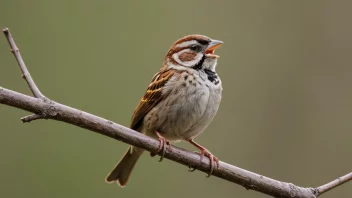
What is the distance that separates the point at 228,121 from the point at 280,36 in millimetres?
1589

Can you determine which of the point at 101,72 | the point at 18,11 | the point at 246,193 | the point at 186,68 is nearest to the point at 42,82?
the point at 101,72

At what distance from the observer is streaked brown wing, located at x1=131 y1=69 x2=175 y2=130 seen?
4.84 m

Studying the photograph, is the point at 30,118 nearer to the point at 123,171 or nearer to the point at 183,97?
the point at 183,97

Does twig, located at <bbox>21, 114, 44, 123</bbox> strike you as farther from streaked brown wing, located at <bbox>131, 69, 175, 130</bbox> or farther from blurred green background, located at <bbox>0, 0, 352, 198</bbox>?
blurred green background, located at <bbox>0, 0, 352, 198</bbox>

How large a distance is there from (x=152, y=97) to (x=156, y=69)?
12.0ft

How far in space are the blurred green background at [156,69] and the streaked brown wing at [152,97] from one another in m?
1.98

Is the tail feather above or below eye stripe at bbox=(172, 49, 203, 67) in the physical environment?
below

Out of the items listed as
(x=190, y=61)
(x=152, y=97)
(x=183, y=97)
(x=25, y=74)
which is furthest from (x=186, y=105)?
(x=25, y=74)

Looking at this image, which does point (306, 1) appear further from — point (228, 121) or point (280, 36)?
point (228, 121)

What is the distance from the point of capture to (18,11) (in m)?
8.61

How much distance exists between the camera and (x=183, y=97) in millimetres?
4688

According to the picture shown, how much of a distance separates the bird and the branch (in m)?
0.34

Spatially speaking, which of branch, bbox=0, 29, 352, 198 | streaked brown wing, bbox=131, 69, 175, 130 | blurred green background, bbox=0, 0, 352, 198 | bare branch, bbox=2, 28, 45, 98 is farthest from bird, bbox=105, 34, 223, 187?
blurred green background, bbox=0, 0, 352, 198

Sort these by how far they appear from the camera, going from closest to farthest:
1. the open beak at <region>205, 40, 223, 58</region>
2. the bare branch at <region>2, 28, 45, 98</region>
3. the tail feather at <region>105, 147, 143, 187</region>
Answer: the bare branch at <region>2, 28, 45, 98</region>
the open beak at <region>205, 40, 223, 58</region>
the tail feather at <region>105, 147, 143, 187</region>
